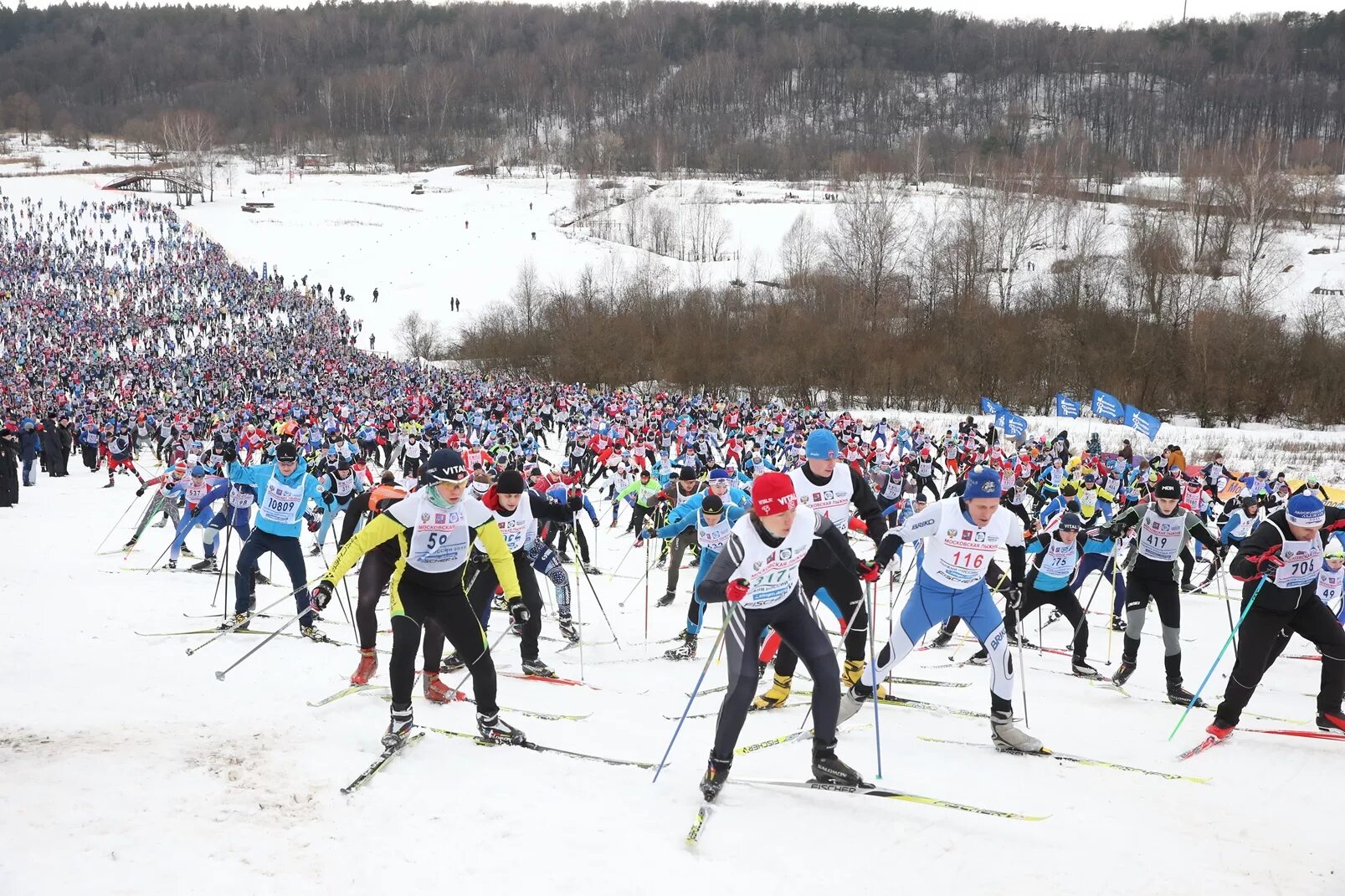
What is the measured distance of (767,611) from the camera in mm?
4836

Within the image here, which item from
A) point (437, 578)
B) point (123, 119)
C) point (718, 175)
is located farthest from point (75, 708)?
point (123, 119)

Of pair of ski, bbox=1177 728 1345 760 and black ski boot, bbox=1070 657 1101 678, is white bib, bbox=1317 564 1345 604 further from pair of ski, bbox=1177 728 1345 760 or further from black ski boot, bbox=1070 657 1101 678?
pair of ski, bbox=1177 728 1345 760

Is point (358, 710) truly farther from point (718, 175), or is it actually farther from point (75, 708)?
point (718, 175)

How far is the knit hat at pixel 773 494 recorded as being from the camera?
4684 millimetres

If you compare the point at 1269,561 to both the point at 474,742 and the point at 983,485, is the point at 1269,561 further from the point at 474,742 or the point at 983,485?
the point at 474,742

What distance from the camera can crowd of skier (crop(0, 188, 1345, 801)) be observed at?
5.36m

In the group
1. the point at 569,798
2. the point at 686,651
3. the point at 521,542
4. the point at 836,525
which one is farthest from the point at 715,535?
the point at 569,798

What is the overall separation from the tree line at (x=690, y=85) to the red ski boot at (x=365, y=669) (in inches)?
3501

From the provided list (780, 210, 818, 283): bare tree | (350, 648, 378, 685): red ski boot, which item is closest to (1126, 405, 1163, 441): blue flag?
(350, 648, 378, 685): red ski boot

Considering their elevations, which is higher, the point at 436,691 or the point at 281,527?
the point at 281,527

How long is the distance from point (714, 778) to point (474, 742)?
63.2 inches

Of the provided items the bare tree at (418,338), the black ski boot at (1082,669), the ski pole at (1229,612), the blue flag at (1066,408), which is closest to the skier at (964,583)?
the ski pole at (1229,612)

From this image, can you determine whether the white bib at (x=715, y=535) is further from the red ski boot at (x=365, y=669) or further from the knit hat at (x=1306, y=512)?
the knit hat at (x=1306, y=512)

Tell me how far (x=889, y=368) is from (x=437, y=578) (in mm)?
41910
